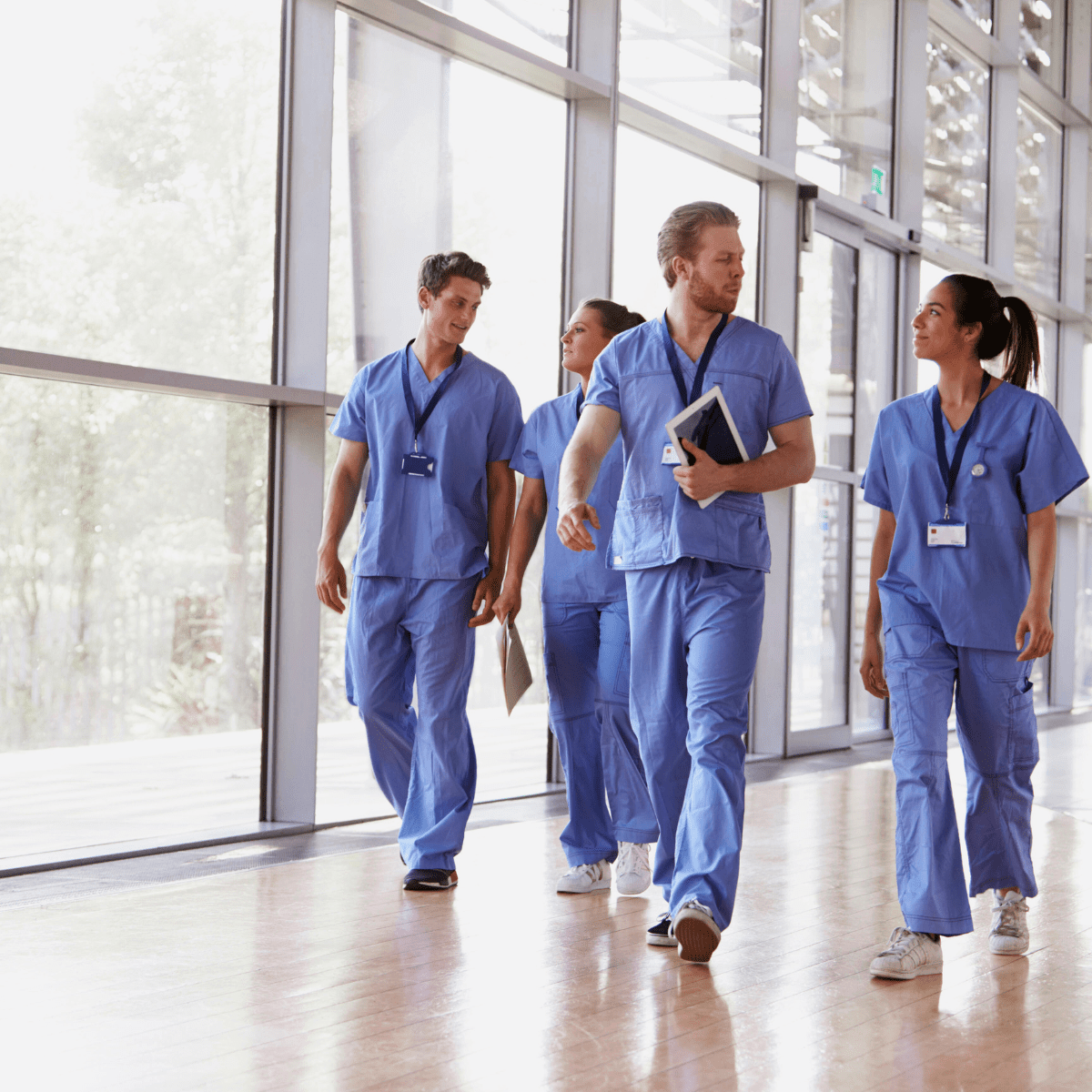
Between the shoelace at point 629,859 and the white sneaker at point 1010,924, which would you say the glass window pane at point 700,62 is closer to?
the shoelace at point 629,859

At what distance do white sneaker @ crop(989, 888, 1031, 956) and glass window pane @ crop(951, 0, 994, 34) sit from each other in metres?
6.83

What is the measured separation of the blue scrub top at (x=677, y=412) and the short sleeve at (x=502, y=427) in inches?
26.6

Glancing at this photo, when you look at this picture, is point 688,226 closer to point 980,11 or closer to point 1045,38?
point 980,11

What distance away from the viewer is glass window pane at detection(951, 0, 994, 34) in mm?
8477

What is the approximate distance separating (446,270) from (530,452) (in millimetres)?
479

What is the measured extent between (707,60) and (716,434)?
13.1 ft

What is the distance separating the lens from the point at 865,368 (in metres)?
7.41

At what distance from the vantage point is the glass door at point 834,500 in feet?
22.5

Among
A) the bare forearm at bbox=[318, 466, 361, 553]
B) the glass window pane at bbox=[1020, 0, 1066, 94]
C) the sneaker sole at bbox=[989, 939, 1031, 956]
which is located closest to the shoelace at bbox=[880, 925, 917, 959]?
the sneaker sole at bbox=[989, 939, 1031, 956]

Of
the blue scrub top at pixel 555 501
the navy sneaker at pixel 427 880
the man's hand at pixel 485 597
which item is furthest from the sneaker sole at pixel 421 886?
the blue scrub top at pixel 555 501

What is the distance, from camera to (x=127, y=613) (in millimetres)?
3879

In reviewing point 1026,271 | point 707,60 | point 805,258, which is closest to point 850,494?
point 805,258

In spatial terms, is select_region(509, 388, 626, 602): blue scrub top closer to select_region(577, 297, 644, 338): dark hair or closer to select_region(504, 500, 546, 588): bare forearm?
select_region(504, 500, 546, 588): bare forearm

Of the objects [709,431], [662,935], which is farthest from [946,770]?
[709,431]
